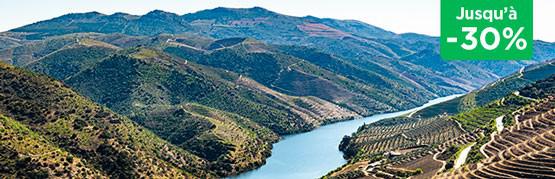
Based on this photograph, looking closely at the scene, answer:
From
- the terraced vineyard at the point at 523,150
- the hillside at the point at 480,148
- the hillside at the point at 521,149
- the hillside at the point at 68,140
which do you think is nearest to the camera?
the terraced vineyard at the point at 523,150

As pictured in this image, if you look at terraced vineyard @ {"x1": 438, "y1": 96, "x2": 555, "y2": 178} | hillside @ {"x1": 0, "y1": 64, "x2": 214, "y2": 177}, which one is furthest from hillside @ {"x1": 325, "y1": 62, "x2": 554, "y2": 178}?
hillside @ {"x1": 0, "y1": 64, "x2": 214, "y2": 177}

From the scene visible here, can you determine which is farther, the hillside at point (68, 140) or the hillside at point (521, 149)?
the hillside at point (68, 140)

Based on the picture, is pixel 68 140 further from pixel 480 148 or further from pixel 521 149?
pixel 521 149

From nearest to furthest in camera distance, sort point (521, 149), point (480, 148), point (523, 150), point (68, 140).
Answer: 1. point (523, 150)
2. point (521, 149)
3. point (480, 148)
4. point (68, 140)

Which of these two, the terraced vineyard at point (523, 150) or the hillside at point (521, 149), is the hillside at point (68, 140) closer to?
the hillside at point (521, 149)

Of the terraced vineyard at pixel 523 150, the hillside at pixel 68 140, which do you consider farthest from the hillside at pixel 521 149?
the hillside at pixel 68 140

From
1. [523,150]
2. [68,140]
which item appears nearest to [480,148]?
[523,150]
